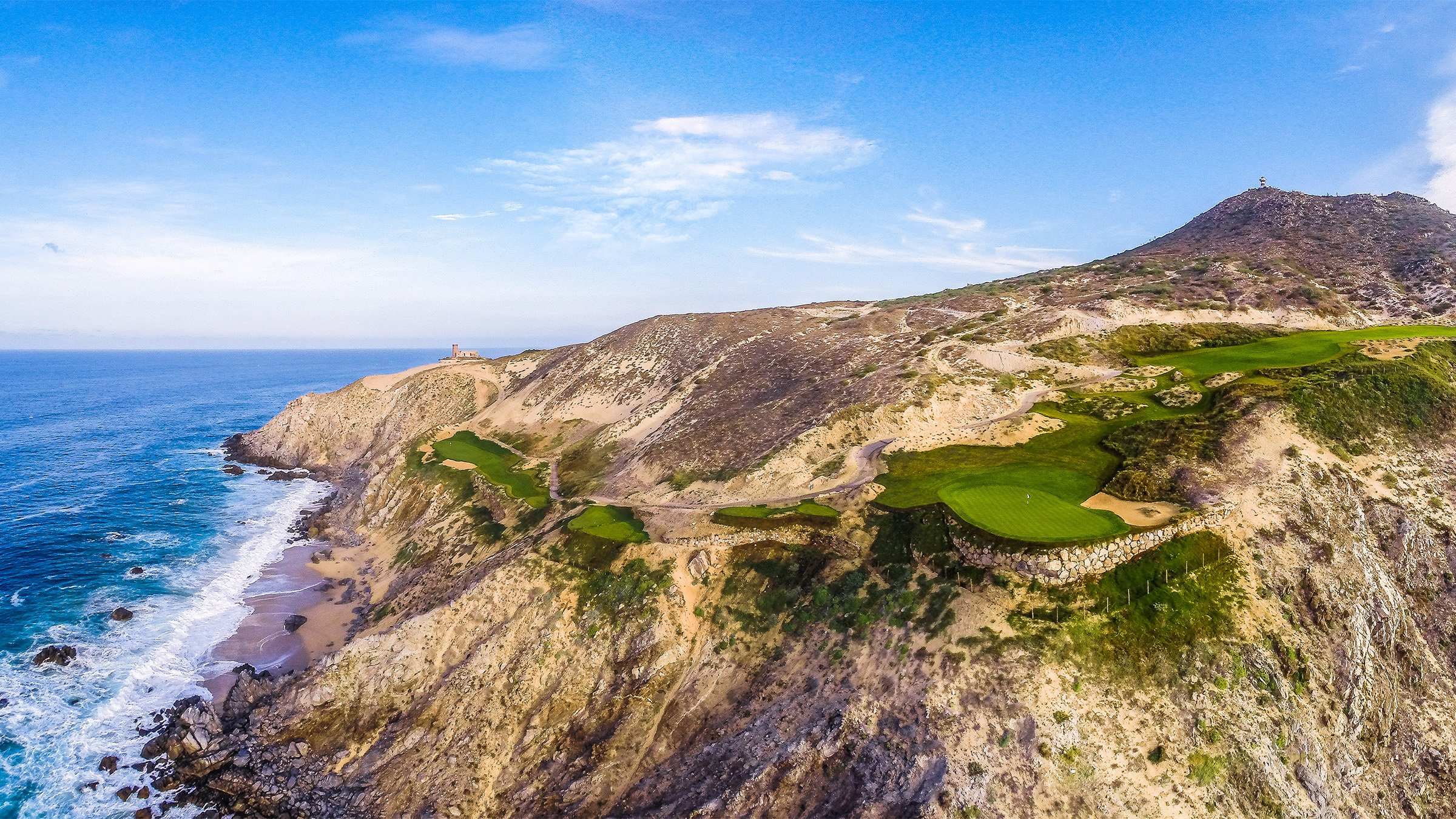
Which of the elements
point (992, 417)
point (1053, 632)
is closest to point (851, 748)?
point (1053, 632)

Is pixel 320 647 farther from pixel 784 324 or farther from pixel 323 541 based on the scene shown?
pixel 784 324

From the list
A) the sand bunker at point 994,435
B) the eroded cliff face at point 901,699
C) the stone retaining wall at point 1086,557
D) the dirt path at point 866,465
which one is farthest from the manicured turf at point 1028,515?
the sand bunker at point 994,435

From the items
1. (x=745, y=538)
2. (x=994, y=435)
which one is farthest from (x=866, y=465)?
(x=745, y=538)

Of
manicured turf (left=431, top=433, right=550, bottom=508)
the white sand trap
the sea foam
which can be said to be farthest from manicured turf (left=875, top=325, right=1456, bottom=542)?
the sea foam

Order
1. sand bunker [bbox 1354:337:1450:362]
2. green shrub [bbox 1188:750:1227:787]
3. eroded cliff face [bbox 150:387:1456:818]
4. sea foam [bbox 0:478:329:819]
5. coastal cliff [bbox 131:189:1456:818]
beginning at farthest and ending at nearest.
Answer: sand bunker [bbox 1354:337:1450:362] < sea foam [bbox 0:478:329:819] < coastal cliff [bbox 131:189:1456:818] < eroded cliff face [bbox 150:387:1456:818] < green shrub [bbox 1188:750:1227:787]

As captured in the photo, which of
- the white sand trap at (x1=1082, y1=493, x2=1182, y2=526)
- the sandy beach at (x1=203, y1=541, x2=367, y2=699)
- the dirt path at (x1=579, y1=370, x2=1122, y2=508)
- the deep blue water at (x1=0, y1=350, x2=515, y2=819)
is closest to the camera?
the white sand trap at (x1=1082, y1=493, x2=1182, y2=526)

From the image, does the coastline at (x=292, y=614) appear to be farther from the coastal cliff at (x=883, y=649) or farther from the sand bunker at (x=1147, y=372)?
the sand bunker at (x=1147, y=372)

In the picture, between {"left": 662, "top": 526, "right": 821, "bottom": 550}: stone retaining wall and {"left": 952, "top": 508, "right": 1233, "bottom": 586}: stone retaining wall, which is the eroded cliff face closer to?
{"left": 662, "top": 526, "right": 821, "bottom": 550}: stone retaining wall
